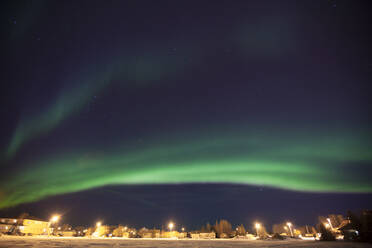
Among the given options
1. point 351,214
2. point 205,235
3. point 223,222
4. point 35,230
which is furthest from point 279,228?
point 35,230

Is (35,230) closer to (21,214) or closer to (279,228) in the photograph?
(21,214)

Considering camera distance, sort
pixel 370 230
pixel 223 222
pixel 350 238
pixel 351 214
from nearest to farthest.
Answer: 1. pixel 370 230
2. pixel 351 214
3. pixel 350 238
4. pixel 223 222

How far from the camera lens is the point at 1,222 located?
96000 millimetres

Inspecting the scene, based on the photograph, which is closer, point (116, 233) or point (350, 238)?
point (350, 238)

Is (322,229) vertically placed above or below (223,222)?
above

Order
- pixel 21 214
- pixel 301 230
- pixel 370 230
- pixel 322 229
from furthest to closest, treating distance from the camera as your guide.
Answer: pixel 21 214, pixel 301 230, pixel 322 229, pixel 370 230

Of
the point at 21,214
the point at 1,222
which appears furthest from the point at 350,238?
the point at 21,214

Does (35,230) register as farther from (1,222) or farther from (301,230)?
(301,230)

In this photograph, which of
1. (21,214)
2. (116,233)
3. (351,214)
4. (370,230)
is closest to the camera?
(370,230)

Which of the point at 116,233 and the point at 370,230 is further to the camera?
the point at 116,233

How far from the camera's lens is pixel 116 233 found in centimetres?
9169

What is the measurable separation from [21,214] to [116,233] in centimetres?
6728

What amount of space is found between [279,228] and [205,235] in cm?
7470

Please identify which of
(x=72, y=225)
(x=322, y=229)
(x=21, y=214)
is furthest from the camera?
(x=72, y=225)
